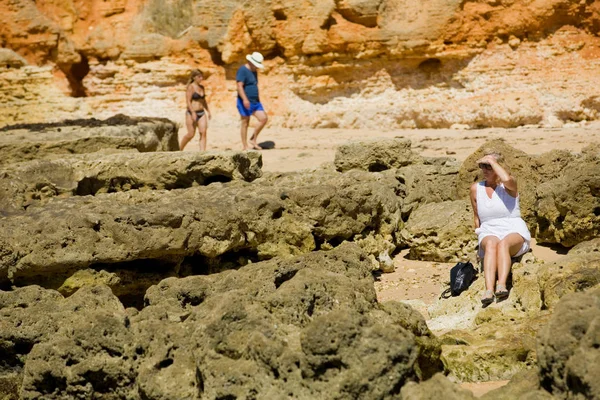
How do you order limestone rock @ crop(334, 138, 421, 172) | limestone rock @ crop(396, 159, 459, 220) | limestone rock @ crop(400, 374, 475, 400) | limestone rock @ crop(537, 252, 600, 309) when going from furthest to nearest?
limestone rock @ crop(334, 138, 421, 172) → limestone rock @ crop(396, 159, 459, 220) → limestone rock @ crop(537, 252, 600, 309) → limestone rock @ crop(400, 374, 475, 400)

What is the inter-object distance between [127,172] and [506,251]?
3814 millimetres

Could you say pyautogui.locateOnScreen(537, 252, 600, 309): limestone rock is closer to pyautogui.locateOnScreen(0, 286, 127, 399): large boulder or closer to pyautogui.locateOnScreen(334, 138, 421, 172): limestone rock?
pyautogui.locateOnScreen(0, 286, 127, 399): large boulder

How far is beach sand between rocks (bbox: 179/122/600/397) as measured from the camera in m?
8.35

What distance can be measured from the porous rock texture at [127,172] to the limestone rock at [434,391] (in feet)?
15.8

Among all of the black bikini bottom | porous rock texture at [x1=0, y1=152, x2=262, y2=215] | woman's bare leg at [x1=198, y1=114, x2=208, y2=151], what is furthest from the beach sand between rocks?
porous rock texture at [x1=0, y1=152, x2=262, y2=215]

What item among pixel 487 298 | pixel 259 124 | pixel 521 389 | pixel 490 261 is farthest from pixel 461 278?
pixel 259 124

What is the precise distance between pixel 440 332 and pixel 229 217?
2079 mm

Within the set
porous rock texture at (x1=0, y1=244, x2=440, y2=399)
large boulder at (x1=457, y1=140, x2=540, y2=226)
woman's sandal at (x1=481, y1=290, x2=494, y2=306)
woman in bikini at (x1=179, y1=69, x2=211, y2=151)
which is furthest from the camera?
woman in bikini at (x1=179, y1=69, x2=211, y2=151)

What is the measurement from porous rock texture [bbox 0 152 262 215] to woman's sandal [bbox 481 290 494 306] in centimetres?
315

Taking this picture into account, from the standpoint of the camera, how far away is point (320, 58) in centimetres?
1800

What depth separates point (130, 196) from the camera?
8.39 metres

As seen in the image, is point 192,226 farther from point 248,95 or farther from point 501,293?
point 248,95

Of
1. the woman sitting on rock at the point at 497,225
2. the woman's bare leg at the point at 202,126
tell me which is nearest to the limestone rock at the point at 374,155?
the woman sitting on rock at the point at 497,225

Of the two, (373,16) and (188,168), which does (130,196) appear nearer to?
(188,168)
